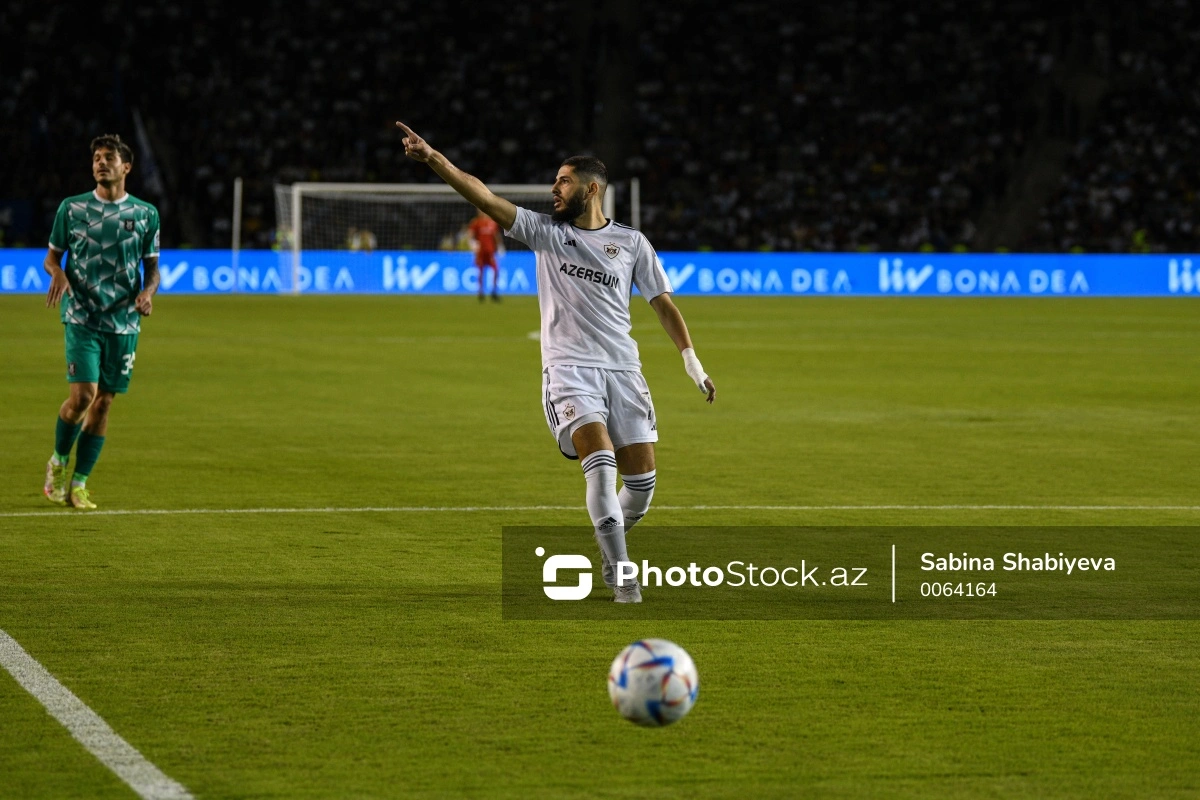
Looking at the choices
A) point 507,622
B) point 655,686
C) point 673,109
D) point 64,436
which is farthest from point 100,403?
point 673,109

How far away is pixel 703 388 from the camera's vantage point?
302 inches

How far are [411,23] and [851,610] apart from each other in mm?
44899

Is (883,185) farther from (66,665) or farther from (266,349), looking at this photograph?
(66,665)

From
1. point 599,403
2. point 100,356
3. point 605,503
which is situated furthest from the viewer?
point 100,356

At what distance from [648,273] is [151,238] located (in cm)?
365

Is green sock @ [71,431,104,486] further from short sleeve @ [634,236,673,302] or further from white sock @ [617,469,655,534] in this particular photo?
short sleeve @ [634,236,673,302]

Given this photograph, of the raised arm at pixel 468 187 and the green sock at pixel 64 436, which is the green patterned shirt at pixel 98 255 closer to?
the green sock at pixel 64 436

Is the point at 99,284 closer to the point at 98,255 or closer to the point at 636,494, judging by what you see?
the point at 98,255

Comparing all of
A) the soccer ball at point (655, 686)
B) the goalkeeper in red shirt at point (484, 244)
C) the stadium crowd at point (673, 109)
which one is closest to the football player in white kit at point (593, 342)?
the soccer ball at point (655, 686)

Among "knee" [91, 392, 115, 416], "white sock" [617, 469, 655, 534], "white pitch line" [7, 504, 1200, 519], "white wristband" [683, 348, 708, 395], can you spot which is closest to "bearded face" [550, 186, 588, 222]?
"white wristband" [683, 348, 708, 395]

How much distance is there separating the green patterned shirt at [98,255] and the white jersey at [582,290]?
335 cm

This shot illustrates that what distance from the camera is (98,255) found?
1001cm

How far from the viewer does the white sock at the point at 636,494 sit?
7.64m

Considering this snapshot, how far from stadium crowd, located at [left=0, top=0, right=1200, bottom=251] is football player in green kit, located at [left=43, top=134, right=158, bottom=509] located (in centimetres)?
3456
